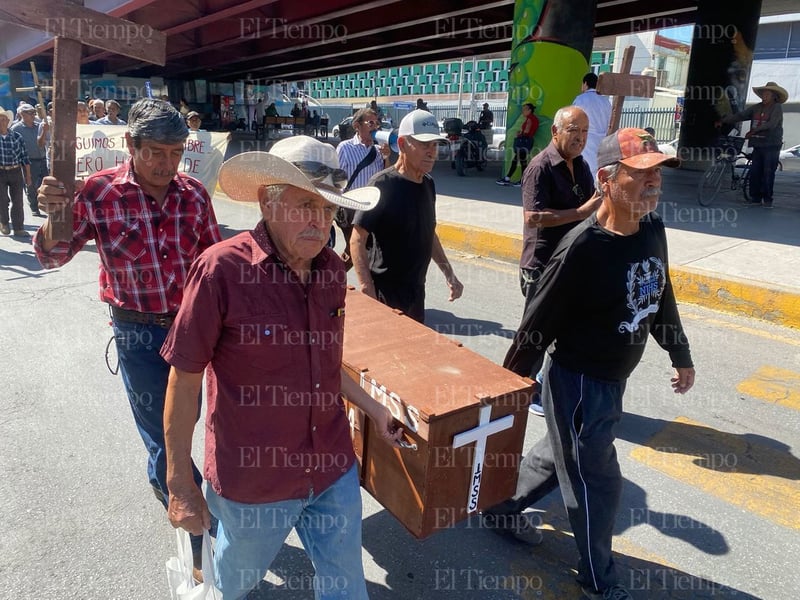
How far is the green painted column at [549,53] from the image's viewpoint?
12.2 metres

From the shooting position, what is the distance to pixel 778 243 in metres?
7.93

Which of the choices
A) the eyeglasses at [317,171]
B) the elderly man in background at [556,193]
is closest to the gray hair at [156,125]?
the eyeglasses at [317,171]

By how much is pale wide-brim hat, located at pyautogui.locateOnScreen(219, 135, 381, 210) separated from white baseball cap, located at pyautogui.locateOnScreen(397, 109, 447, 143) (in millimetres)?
1703

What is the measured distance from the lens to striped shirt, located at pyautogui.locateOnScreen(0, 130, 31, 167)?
9423 mm

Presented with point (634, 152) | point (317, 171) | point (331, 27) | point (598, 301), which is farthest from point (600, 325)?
point (331, 27)

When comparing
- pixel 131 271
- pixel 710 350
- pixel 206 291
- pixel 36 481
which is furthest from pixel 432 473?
pixel 710 350

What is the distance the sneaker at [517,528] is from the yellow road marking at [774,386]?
2.52m

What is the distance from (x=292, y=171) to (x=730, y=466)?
128 inches

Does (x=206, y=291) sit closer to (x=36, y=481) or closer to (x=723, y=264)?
(x=36, y=481)

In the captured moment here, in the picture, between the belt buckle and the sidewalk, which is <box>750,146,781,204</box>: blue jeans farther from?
the belt buckle

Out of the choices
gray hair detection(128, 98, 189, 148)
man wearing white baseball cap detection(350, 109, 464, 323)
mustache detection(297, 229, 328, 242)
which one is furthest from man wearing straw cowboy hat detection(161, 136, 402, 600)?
man wearing white baseball cap detection(350, 109, 464, 323)

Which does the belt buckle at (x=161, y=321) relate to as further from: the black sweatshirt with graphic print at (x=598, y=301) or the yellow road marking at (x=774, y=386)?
the yellow road marking at (x=774, y=386)

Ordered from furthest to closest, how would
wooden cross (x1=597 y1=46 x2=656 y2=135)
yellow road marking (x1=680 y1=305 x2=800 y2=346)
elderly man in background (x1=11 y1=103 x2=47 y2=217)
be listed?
1. elderly man in background (x1=11 y1=103 x2=47 y2=217)
2. yellow road marking (x1=680 y1=305 x2=800 y2=346)
3. wooden cross (x1=597 y1=46 x2=656 y2=135)

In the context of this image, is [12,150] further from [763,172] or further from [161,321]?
[763,172]
